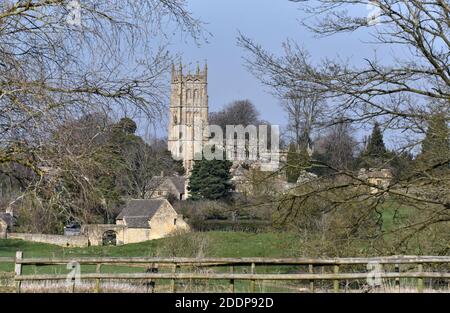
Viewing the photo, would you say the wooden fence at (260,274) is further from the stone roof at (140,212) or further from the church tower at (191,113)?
the church tower at (191,113)

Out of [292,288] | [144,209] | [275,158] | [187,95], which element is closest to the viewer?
[292,288]

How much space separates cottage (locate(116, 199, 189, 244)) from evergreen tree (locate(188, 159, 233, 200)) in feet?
27.0

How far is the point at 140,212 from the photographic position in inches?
2276

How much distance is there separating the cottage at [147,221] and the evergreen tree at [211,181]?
27.0 ft

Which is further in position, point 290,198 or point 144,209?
point 144,209

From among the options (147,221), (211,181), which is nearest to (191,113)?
(211,181)

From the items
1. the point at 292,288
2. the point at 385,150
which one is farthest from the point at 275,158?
the point at 292,288

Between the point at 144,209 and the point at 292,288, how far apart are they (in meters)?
48.0

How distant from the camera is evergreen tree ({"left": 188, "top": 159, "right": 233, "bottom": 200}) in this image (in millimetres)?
65250

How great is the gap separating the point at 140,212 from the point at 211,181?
442 inches

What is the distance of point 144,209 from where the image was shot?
58.2m

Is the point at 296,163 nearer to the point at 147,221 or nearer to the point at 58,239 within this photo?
the point at 58,239

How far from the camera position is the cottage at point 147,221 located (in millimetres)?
56000

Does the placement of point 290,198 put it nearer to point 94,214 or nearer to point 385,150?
point 385,150
